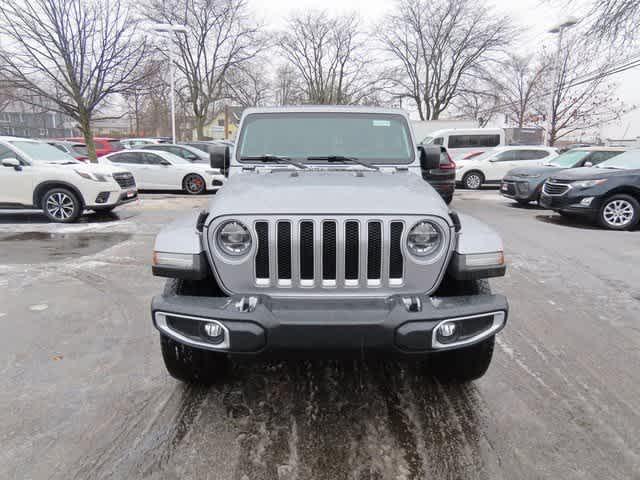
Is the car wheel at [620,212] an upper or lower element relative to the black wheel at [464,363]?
upper

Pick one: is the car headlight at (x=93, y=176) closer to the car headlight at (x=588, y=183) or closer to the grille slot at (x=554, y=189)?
the grille slot at (x=554, y=189)

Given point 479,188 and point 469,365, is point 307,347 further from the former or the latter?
point 479,188

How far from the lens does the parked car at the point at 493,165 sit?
15555mm

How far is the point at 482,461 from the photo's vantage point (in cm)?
224

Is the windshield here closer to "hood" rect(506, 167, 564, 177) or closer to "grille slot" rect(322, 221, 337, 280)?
"grille slot" rect(322, 221, 337, 280)

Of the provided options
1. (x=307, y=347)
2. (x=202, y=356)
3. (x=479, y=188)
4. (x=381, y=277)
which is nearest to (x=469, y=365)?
(x=381, y=277)

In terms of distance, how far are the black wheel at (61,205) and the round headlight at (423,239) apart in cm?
812

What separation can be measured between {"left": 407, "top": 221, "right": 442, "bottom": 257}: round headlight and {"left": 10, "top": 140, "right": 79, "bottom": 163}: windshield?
344 inches

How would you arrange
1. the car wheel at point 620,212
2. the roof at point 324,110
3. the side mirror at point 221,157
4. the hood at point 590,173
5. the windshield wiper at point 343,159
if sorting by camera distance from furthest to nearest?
the hood at point 590,173
the car wheel at point 620,212
the roof at point 324,110
the side mirror at point 221,157
the windshield wiper at point 343,159

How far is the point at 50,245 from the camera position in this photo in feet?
22.7

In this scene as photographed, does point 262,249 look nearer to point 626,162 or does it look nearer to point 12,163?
point 12,163

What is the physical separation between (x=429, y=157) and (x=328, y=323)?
2.14 metres

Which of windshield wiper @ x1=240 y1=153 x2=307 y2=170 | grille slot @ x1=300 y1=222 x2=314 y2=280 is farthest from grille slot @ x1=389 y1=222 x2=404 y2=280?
windshield wiper @ x1=240 y1=153 x2=307 y2=170

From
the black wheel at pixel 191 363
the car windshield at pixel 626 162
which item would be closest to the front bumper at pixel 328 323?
the black wheel at pixel 191 363
